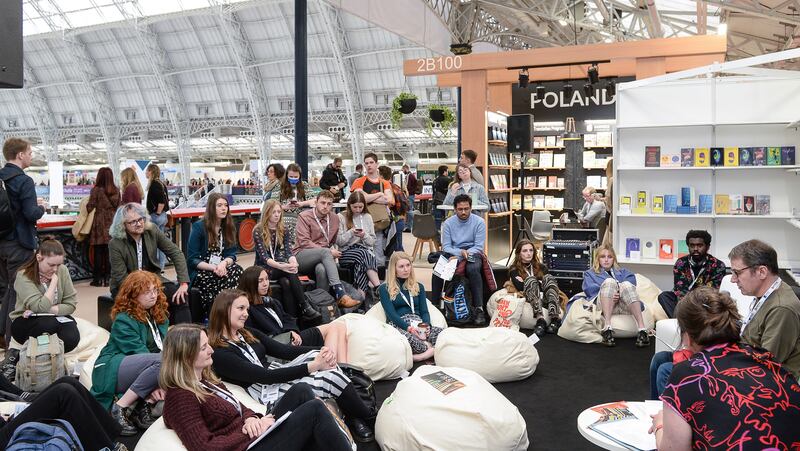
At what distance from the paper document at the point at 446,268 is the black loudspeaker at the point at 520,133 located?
13.3ft

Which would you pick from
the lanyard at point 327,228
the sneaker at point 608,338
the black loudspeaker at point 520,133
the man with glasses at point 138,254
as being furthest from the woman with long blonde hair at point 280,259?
the black loudspeaker at point 520,133

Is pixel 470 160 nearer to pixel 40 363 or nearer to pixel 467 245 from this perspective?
pixel 467 245

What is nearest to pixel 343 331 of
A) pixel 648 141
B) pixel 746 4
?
pixel 648 141

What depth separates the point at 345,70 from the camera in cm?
2609

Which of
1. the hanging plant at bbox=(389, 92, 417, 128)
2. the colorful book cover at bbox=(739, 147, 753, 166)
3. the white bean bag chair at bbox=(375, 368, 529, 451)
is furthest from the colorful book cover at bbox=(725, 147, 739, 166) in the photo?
the hanging plant at bbox=(389, 92, 417, 128)

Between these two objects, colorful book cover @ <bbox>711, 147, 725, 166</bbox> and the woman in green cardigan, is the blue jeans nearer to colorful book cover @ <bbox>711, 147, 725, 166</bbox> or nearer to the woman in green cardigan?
the woman in green cardigan

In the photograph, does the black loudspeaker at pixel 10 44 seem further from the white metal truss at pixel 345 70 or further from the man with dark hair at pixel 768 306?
the white metal truss at pixel 345 70

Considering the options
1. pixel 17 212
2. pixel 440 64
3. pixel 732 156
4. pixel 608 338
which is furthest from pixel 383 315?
pixel 440 64

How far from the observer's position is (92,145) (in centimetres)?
3847

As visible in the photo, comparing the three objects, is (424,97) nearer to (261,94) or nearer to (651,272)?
(261,94)

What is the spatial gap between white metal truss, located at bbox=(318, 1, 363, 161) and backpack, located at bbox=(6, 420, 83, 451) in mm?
21411

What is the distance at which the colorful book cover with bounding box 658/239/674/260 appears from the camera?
7.13m

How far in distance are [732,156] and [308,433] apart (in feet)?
18.4

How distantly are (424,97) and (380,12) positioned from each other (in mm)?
17553
